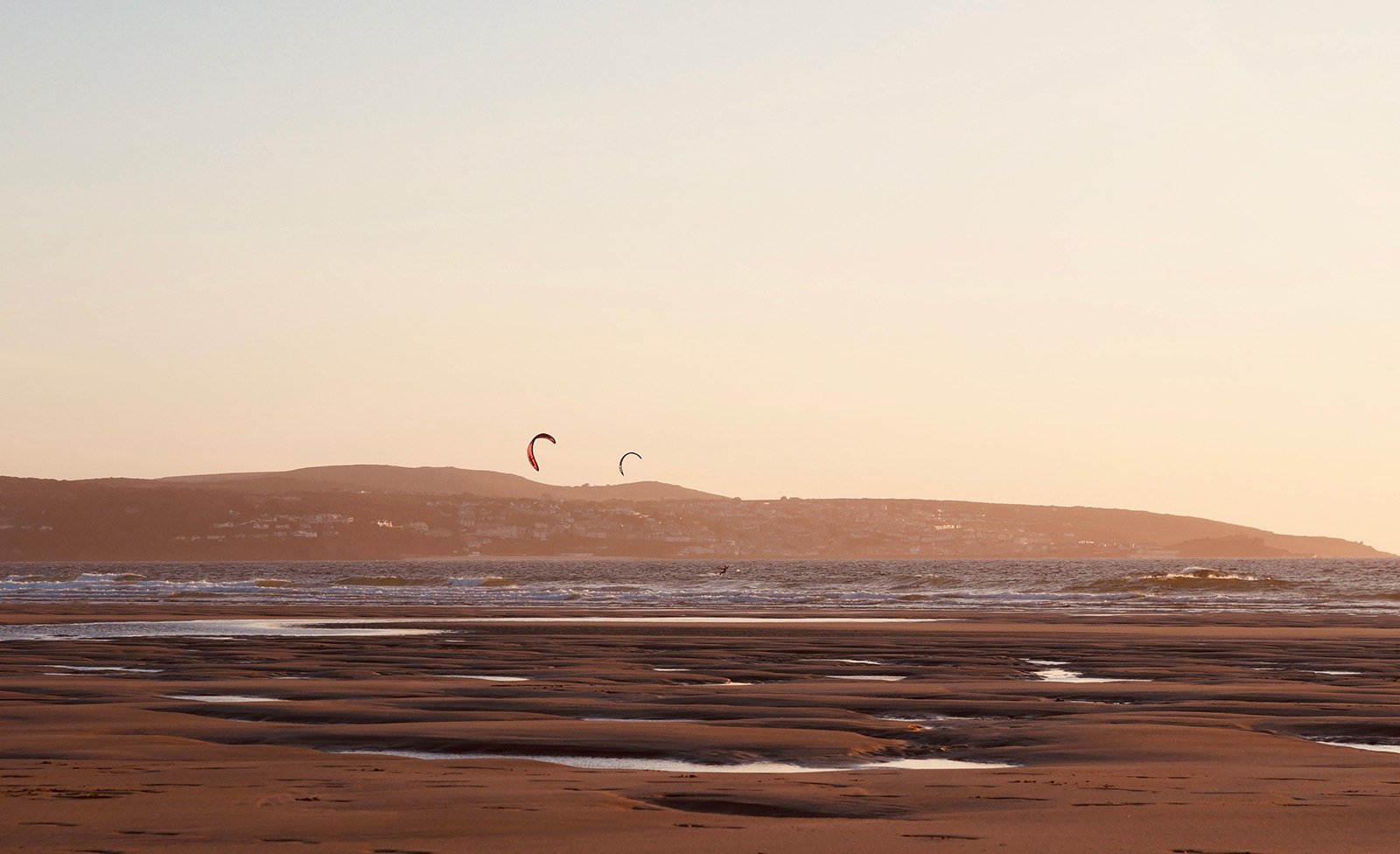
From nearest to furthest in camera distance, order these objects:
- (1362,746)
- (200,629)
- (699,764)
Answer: (699,764)
(1362,746)
(200,629)

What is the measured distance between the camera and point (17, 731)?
8180mm

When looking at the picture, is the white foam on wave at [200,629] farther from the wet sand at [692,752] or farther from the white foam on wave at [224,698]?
the white foam on wave at [224,698]

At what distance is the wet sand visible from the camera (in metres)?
5.20

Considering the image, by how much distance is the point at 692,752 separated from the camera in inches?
302

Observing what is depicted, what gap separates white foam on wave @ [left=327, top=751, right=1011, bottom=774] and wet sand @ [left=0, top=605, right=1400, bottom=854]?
4cm

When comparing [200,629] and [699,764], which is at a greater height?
[699,764]

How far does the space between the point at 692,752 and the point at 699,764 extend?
370 mm

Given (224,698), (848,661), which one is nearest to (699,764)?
(224,698)

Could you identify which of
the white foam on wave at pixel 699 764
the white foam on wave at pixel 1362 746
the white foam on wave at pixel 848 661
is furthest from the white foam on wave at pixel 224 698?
the white foam on wave at pixel 1362 746

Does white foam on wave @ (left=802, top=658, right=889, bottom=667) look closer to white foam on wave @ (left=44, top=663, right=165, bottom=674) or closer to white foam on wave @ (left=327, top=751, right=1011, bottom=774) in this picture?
white foam on wave @ (left=44, top=663, right=165, bottom=674)

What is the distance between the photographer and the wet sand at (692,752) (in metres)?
5.20

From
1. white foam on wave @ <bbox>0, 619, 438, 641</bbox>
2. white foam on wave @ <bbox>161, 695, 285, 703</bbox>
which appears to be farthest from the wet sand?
white foam on wave @ <bbox>0, 619, 438, 641</bbox>

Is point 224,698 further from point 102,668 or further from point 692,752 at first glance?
point 692,752

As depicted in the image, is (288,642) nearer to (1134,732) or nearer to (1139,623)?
(1134,732)
